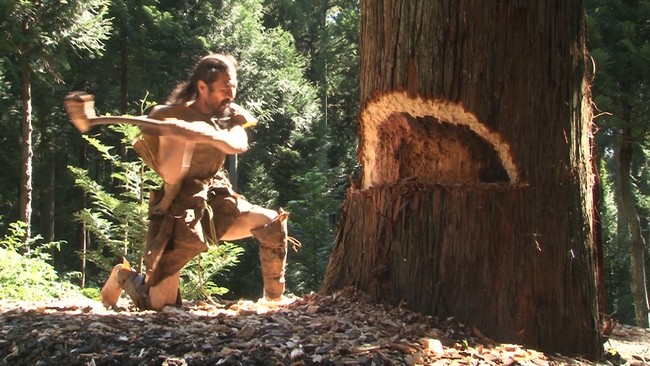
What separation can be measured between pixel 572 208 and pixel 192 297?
27.9 ft

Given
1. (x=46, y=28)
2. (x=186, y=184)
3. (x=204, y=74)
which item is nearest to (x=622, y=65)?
(x=204, y=74)

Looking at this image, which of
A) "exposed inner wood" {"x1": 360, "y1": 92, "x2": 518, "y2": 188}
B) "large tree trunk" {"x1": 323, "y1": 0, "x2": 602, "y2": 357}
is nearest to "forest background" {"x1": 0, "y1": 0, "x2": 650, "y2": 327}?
"exposed inner wood" {"x1": 360, "y1": 92, "x2": 518, "y2": 188}

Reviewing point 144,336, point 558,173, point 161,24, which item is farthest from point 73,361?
point 161,24

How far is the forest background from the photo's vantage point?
35.7ft

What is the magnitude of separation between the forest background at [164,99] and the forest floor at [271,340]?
A: 4.37m

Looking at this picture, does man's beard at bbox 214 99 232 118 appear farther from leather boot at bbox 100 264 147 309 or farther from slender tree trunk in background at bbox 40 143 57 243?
slender tree trunk in background at bbox 40 143 57 243

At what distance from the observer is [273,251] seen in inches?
213

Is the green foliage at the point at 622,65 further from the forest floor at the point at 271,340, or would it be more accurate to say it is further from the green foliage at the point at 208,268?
the forest floor at the point at 271,340

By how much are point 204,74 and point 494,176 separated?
2.29m

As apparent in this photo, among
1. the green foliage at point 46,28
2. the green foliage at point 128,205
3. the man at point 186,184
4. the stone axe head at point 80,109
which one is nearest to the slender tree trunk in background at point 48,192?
the green foliage at point 46,28

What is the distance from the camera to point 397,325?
3502mm

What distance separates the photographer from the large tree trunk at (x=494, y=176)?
359cm

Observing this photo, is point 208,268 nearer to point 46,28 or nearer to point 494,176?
point 46,28

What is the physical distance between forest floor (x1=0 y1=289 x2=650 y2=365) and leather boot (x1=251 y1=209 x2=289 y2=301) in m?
1.38
